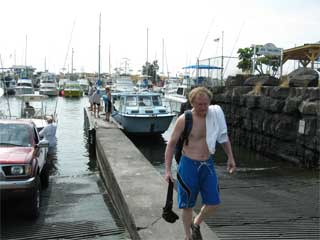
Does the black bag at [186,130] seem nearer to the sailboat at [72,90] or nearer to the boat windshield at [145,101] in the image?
the boat windshield at [145,101]

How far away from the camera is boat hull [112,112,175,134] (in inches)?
815

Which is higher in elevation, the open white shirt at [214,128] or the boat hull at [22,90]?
the open white shirt at [214,128]

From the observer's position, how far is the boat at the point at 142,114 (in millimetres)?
20781

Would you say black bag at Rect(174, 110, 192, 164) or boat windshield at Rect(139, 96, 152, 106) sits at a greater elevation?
Answer: black bag at Rect(174, 110, 192, 164)

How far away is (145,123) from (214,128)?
1620 cm

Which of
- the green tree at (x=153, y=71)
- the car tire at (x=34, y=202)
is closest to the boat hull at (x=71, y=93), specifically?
the green tree at (x=153, y=71)

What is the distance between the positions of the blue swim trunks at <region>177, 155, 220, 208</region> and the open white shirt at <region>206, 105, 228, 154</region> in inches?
8.6

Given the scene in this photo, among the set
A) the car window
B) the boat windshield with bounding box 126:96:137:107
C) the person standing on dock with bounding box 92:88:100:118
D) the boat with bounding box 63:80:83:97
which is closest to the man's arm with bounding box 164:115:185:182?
the car window

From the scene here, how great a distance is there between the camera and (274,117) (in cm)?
1697

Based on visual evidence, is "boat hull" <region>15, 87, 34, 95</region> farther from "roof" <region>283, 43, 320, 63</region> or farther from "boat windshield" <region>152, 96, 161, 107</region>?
"roof" <region>283, 43, 320, 63</region>

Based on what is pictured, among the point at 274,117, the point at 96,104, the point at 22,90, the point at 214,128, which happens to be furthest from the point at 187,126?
the point at 22,90

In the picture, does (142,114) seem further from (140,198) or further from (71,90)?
(71,90)

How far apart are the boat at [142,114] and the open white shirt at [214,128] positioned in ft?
52.1

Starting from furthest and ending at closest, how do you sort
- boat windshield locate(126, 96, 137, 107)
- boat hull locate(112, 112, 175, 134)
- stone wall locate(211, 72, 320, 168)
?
boat windshield locate(126, 96, 137, 107) < boat hull locate(112, 112, 175, 134) < stone wall locate(211, 72, 320, 168)
